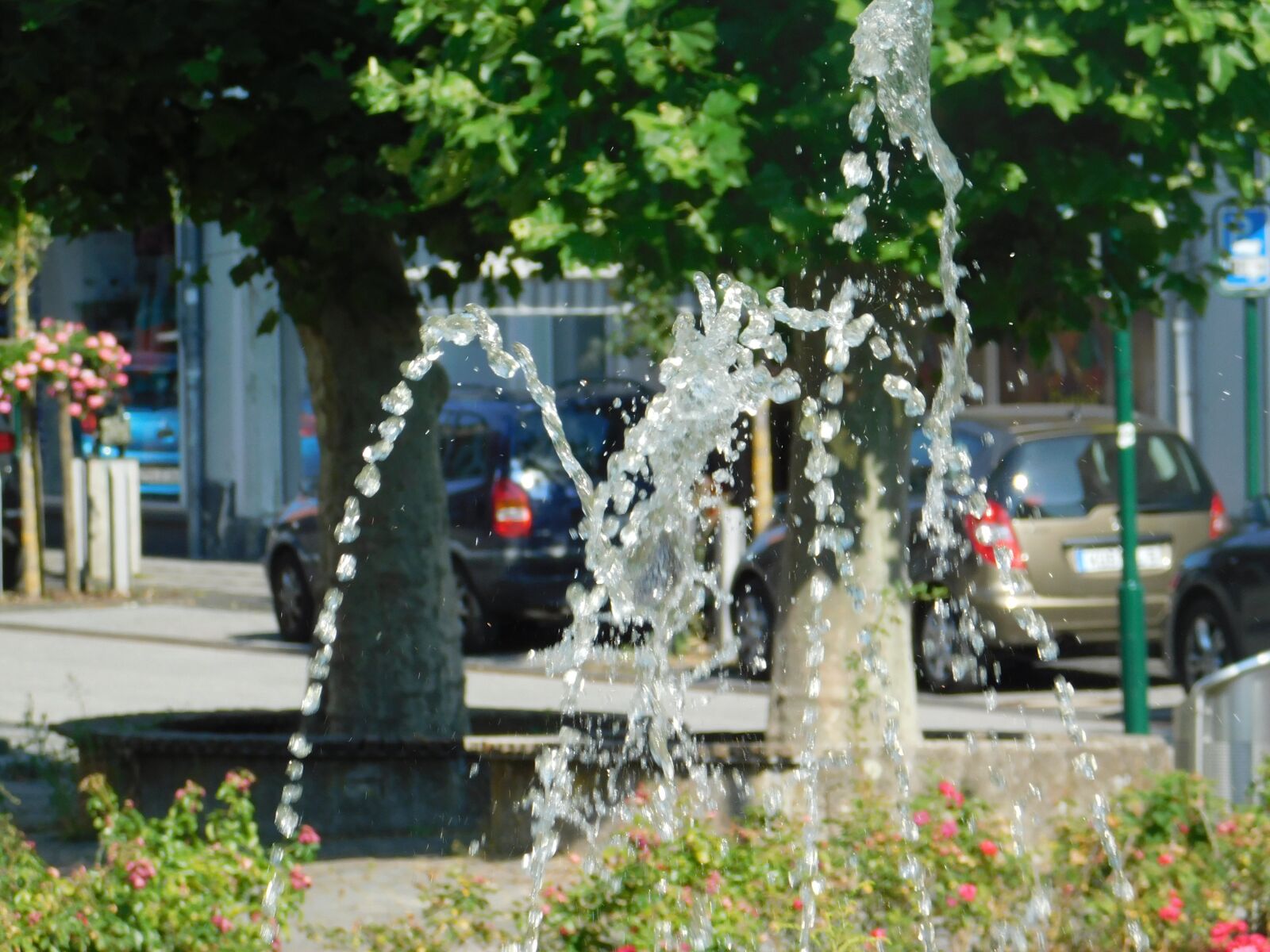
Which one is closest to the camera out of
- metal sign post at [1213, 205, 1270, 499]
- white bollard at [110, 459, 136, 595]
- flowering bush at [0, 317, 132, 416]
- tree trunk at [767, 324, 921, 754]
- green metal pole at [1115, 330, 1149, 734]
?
tree trunk at [767, 324, 921, 754]

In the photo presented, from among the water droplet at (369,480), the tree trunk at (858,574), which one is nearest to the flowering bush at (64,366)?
the water droplet at (369,480)

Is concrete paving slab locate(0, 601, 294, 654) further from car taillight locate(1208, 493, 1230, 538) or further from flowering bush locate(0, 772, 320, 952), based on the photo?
flowering bush locate(0, 772, 320, 952)

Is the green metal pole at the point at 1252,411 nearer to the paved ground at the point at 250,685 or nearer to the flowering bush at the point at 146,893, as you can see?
the paved ground at the point at 250,685

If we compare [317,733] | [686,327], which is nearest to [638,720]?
[317,733]

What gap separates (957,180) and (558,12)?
46.9 inches

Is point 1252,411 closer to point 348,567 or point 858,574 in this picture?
point 858,574

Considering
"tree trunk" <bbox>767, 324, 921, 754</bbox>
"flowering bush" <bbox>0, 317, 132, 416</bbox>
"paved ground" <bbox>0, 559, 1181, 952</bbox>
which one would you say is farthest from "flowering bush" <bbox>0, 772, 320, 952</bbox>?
"flowering bush" <bbox>0, 317, 132, 416</bbox>

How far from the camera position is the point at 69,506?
20.6m

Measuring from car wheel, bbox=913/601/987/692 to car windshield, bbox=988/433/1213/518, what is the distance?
74cm

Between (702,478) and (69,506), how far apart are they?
49.6 feet

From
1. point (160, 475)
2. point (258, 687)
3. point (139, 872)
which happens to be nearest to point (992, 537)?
point (258, 687)

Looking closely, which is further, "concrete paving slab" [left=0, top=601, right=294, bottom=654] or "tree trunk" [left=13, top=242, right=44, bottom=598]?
"tree trunk" [left=13, top=242, right=44, bottom=598]

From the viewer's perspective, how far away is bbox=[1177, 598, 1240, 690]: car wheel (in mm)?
11477

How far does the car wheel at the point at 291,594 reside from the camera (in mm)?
17109
